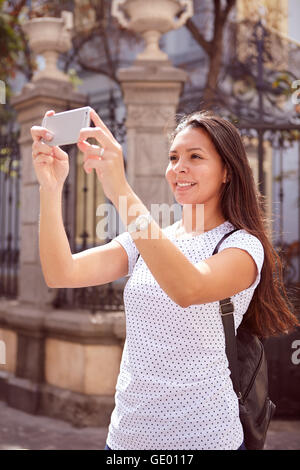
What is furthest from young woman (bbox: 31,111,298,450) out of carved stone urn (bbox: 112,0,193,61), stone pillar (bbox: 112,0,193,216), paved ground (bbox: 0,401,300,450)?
carved stone urn (bbox: 112,0,193,61)

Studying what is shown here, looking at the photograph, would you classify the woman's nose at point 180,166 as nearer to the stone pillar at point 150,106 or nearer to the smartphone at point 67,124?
the smartphone at point 67,124

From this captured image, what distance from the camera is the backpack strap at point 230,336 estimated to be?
1.90 meters

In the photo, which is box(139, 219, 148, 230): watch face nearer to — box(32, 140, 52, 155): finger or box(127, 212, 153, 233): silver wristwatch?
box(127, 212, 153, 233): silver wristwatch

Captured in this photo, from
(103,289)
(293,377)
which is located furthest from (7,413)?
(293,377)

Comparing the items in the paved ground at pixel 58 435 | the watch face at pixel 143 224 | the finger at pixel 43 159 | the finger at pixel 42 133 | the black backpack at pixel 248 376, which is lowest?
the paved ground at pixel 58 435

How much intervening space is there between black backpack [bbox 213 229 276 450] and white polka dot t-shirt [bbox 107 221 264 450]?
34 millimetres

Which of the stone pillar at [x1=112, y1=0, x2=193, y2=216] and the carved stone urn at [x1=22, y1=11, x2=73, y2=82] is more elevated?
the carved stone urn at [x1=22, y1=11, x2=73, y2=82]

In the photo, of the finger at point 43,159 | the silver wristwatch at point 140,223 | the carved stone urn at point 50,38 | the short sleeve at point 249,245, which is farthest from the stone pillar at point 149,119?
the silver wristwatch at point 140,223

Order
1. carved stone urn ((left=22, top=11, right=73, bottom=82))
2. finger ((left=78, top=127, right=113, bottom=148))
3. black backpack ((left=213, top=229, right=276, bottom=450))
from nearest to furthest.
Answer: finger ((left=78, top=127, right=113, bottom=148)) → black backpack ((left=213, top=229, right=276, bottom=450)) → carved stone urn ((left=22, top=11, right=73, bottom=82))

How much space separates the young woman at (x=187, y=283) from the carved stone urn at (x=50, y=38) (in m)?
5.09

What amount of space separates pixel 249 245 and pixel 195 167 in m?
0.34

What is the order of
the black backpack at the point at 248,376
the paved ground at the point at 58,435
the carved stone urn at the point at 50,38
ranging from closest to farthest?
the black backpack at the point at 248,376
the paved ground at the point at 58,435
the carved stone urn at the point at 50,38

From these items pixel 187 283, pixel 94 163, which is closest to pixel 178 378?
pixel 187 283

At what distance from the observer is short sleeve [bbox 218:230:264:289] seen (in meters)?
1.86
